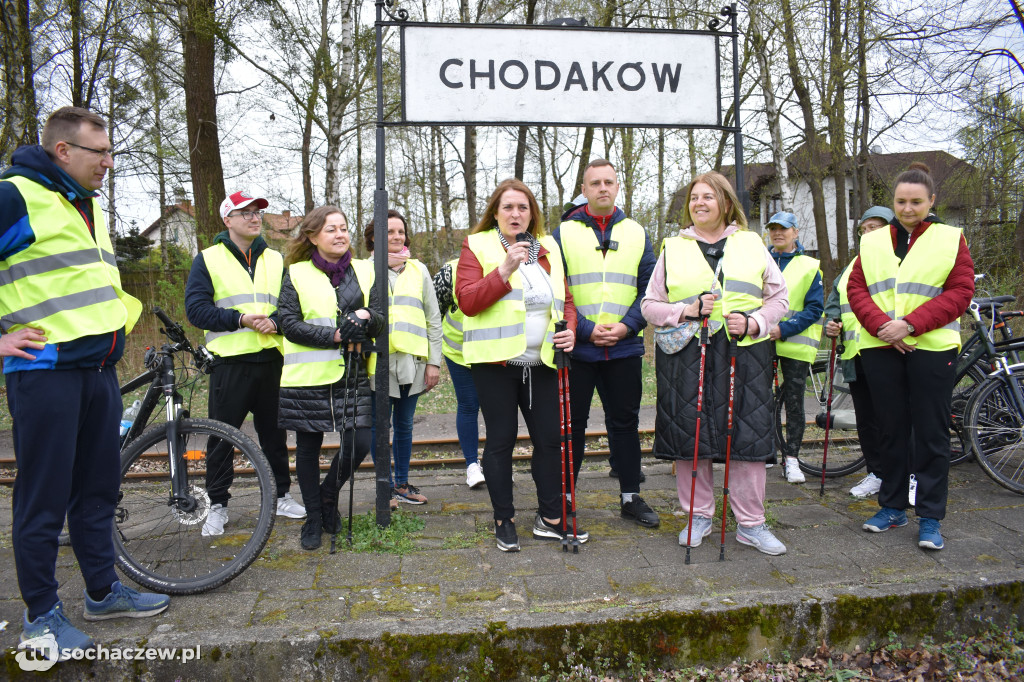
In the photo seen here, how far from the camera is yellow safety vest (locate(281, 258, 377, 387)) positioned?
3752mm

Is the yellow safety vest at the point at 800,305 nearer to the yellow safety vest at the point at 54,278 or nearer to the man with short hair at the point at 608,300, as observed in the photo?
the man with short hair at the point at 608,300

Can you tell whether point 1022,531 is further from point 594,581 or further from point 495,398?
point 495,398

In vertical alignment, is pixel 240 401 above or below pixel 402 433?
above

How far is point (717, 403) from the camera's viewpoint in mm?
3695

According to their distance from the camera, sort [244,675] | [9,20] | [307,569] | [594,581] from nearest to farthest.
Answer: [244,675] < [594,581] < [307,569] < [9,20]

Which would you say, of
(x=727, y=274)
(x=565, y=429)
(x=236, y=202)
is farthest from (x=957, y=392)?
(x=236, y=202)

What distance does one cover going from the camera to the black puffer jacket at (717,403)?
3584 mm

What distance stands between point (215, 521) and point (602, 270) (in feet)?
9.01

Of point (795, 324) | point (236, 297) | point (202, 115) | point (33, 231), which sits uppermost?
point (202, 115)

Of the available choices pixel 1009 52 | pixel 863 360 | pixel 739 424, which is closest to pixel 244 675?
pixel 739 424

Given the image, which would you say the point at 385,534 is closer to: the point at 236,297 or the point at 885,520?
the point at 236,297

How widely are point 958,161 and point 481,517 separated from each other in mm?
13788

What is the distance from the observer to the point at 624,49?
4.21 meters

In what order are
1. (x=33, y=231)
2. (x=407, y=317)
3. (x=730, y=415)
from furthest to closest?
(x=407, y=317) < (x=730, y=415) < (x=33, y=231)
